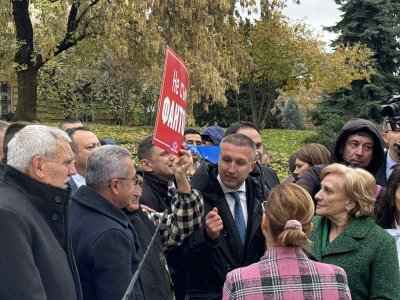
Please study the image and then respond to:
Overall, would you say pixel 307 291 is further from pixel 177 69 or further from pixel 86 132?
pixel 86 132

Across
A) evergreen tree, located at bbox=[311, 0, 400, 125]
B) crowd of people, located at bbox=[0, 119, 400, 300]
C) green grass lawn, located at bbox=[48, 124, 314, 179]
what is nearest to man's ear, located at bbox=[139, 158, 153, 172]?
crowd of people, located at bbox=[0, 119, 400, 300]

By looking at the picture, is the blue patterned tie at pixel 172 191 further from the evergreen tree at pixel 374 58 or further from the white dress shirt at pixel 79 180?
the evergreen tree at pixel 374 58

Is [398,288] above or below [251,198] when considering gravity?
below

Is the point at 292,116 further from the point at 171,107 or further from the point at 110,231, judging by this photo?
the point at 110,231

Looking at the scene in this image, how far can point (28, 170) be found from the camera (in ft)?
8.93

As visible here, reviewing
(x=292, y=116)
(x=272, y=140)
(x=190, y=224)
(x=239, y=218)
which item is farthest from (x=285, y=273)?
(x=292, y=116)

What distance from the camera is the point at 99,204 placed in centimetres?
316

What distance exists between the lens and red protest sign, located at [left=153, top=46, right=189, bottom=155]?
332cm

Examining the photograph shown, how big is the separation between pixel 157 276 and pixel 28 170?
3.43 ft

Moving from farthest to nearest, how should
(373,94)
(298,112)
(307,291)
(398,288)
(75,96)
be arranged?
(298,112) → (75,96) → (373,94) → (398,288) → (307,291)

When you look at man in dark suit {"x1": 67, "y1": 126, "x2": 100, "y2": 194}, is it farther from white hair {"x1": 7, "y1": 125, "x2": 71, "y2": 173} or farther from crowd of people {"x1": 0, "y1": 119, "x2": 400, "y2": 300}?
white hair {"x1": 7, "y1": 125, "x2": 71, "y2": 173}

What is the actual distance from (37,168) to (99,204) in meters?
0.51

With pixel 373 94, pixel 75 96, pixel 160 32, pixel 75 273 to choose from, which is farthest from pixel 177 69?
pixel 75 96

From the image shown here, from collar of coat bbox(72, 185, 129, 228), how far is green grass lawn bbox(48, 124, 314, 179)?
10652 mm
